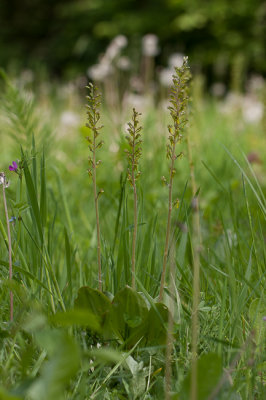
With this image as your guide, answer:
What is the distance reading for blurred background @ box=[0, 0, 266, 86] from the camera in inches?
307

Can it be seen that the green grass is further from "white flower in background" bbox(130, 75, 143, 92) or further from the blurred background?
the blurred background

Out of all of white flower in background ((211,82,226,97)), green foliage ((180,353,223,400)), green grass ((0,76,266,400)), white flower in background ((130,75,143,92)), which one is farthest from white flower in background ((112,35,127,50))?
white flower in background ((211,82,226,97))

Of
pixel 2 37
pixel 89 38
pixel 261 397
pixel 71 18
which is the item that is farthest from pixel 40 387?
pixel 2 37

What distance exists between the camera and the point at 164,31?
8539 millimetres

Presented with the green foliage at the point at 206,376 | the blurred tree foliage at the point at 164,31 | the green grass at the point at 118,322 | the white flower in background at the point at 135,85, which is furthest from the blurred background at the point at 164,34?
the green foliage at the point at 206,376

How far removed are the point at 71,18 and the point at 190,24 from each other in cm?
337

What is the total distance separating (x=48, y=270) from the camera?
949 mm

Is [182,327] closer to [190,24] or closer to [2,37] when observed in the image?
[190,24]

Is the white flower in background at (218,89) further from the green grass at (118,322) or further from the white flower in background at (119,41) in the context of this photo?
the green grass at (118,322)

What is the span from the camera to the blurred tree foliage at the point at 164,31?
7.82 meters

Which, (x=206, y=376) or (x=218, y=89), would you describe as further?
(x=218, y=89)

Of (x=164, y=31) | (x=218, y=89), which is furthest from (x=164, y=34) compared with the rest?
(x=218, y=89)

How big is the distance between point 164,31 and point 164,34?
65mm

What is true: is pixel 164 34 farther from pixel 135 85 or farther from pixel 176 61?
pixel 176 61
